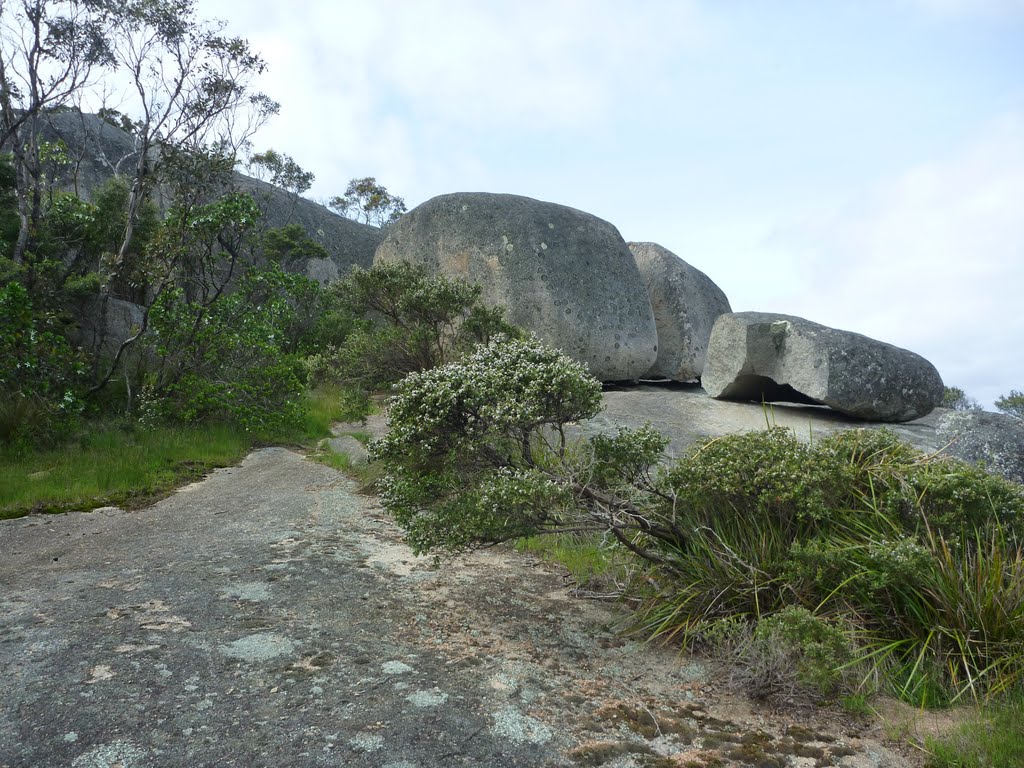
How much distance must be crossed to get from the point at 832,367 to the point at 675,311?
594 centimetres

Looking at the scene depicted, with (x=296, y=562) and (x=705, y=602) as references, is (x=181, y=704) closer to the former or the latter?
(x=296, y=562)

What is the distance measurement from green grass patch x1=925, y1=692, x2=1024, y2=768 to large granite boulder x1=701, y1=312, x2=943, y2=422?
830cm

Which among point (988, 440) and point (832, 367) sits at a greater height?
point (832, 367)

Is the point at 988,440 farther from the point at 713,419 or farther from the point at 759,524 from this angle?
the point at 713,419

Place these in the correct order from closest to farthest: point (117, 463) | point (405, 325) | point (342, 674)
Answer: point (342, 674), point (117, 463), point (405, 325)

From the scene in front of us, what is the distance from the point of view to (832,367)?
11.5 metres

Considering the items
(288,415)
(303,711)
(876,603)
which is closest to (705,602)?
(876,603)

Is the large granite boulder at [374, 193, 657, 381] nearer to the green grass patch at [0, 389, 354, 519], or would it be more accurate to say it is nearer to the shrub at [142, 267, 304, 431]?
the shrub at [142, 267, 304, 431]

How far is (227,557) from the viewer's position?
616 cm

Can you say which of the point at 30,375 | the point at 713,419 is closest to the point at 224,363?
the point at 30,375

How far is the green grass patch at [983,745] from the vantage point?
3.40 metres

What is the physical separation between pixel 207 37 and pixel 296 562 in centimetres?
1193

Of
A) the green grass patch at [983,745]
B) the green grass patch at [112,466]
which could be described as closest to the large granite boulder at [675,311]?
the green grass patch at [112,466]

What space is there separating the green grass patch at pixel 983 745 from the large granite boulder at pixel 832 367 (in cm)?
830
